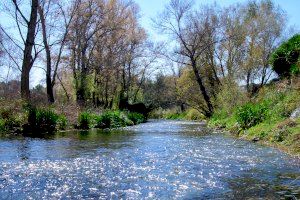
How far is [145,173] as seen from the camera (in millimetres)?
7074

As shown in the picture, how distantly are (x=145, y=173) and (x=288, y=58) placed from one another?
1360 cm

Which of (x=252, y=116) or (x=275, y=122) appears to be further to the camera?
(x=252, y=116)

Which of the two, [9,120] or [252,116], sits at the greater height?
[9,120]

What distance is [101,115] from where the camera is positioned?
2227 cm

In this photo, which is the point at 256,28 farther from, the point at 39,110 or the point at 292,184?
the point at 292,184

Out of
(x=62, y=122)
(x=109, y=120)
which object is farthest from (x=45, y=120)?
(x=109, y=120)

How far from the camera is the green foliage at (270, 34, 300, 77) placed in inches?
682

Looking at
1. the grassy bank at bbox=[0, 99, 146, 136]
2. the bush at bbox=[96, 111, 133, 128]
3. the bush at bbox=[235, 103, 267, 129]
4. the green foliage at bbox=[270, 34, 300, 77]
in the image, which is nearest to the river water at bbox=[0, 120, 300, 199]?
the grassy bank at bbox=[0, 99, 146, 136]

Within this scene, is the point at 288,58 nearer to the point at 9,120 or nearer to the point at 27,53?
the point at 9,120

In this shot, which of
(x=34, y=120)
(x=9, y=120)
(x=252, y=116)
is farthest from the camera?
(x=34, y=120)

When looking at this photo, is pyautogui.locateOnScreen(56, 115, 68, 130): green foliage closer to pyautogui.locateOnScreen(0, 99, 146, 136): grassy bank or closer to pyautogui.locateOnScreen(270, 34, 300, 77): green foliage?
pyautogui.locateOnScreen(0, 99, 146, 136): grassy bank

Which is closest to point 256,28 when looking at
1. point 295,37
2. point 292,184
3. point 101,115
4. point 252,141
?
point 295,37

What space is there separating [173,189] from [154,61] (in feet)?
144

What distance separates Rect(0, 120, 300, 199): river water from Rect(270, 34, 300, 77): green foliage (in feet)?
26.6
